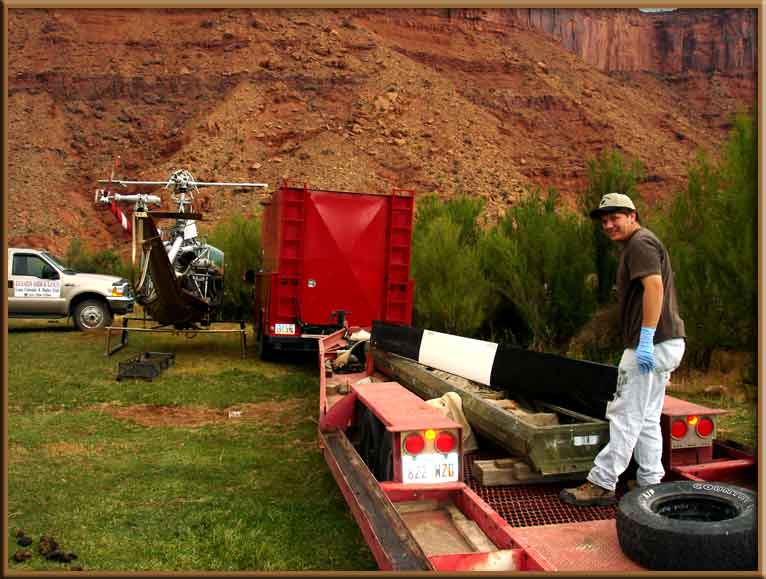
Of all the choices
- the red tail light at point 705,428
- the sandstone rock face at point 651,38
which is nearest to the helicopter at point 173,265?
the red tail light at point 705,428

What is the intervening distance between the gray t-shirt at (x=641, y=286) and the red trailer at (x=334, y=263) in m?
7.38

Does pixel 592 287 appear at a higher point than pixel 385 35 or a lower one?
lower

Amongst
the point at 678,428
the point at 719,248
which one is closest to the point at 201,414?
the point at 678,428

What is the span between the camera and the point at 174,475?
6078mm

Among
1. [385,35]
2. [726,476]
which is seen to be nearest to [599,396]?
[726,476]

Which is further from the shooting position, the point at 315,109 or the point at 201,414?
the point at 315,109

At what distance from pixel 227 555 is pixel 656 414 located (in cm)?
265

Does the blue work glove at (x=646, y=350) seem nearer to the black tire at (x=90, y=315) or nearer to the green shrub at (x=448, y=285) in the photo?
the green shrub at (x=448, y=285)

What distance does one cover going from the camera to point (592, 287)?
1461 centimetres

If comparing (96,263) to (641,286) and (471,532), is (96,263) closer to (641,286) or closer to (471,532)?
(641,286)

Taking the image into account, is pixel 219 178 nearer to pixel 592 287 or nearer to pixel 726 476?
pixel 592 287

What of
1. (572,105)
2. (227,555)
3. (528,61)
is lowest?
(227,555)

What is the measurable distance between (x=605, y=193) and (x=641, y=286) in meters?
11.1

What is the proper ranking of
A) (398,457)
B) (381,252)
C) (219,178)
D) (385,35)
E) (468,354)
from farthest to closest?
(385,35) → (219,178) → (381,252) → (468,354) → (398,457)
